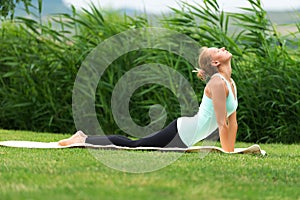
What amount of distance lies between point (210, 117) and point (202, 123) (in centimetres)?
9

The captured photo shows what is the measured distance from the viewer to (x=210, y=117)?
499 cm

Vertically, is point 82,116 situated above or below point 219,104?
below

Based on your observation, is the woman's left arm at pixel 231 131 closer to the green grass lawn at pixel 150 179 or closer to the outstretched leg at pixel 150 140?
the outstretched leg at pixel 150 140

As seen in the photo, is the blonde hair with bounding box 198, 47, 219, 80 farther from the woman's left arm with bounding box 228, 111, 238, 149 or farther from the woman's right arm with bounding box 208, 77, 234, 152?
the woman's left arm with bounding box 228, 111, 238, 149

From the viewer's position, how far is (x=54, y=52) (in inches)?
328

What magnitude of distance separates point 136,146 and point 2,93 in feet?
12.8

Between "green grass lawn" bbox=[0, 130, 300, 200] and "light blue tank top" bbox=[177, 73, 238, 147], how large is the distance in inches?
27.0

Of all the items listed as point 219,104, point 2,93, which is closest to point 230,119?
point 219,104

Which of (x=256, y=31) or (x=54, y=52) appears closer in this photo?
(x=256, y=31)

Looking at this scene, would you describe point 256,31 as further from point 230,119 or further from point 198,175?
point 198,175

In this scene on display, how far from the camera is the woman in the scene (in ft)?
15.8

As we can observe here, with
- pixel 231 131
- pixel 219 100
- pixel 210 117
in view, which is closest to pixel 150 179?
pixel 219 100

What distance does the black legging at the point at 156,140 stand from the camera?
5.11 meters

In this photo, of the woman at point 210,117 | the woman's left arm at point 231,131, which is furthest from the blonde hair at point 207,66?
the woman's left arm at point 231,131
